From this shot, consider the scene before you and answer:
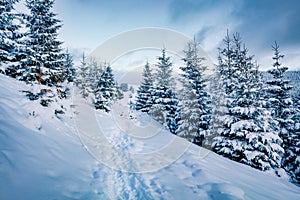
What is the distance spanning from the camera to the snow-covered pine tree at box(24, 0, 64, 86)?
13.4 m

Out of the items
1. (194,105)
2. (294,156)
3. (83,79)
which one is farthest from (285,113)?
(83,79)

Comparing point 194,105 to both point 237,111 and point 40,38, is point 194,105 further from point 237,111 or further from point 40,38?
point 40,38

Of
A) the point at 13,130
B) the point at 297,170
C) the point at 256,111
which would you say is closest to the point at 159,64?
the point at 256,111

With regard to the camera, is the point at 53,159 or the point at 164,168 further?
the point at 164,168

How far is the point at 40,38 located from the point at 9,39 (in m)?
2.53

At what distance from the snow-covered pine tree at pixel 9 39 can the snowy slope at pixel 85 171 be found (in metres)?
7.13

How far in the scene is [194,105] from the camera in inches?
695

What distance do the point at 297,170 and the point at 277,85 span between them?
7.19 m

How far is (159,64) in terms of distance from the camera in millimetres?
23812

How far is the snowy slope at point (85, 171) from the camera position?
4371 mm

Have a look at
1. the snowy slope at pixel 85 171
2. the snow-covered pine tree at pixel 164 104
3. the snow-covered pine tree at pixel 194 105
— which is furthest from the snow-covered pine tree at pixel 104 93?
the snowy slope at pixel 85 171

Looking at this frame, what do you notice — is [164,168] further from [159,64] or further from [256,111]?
[159,64]

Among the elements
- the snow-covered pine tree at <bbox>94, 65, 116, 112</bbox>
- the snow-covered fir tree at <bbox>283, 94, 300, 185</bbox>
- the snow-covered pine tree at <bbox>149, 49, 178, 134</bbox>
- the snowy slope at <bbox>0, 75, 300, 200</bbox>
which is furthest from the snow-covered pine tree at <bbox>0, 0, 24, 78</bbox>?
the snow-covered fir tree at <bbox>283, 94, 300, 185</bbox>

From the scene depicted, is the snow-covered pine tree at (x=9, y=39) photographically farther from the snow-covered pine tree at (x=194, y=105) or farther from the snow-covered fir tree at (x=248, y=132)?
the snow-covered fir tree at (x=248, y=132)
